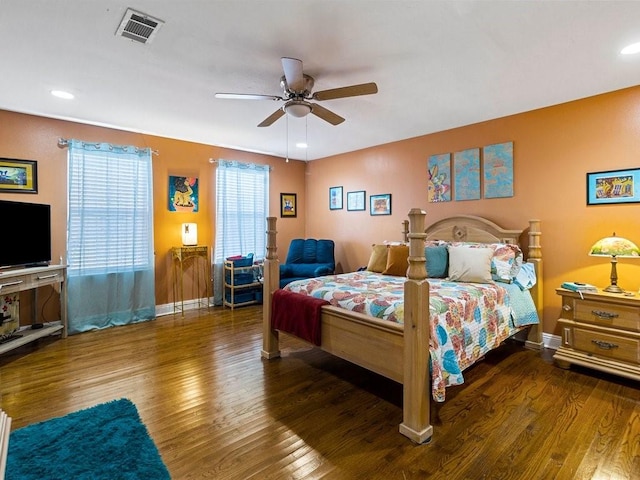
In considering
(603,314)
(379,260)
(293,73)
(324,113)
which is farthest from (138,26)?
(603,314)

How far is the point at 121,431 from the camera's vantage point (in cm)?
200

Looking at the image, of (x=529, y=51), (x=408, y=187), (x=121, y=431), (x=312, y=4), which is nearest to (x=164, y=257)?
(x=121, y=431)

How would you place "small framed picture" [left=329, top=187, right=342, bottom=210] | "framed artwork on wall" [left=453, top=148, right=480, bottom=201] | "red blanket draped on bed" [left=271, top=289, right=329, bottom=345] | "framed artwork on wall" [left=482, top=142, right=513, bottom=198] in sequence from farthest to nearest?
"small framed picture" [left=329, top=187, right=342, bottom=210] < "framed artwork on wall" [left=453, top=148, right=480, bottom=201] < "framed artwork on wall" [left=482, top=142, right=513, bottom=198] < "red blanket draped on bed" [left=271, top=289, right=329, bottom=345]

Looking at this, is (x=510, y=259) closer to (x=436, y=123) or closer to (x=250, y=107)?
(x=436, y=123)

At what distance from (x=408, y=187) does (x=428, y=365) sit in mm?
3128

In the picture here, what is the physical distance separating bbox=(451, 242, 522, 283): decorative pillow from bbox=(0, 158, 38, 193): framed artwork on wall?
498cm

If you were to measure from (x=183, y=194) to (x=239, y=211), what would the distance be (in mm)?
902

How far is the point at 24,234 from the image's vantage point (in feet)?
11.0

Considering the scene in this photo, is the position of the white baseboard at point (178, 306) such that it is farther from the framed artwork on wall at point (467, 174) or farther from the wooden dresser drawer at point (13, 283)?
the framed artwork on wall at point (467, 174)

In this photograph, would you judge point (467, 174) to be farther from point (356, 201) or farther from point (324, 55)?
point (324, 55)

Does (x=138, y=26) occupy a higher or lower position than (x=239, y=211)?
higher

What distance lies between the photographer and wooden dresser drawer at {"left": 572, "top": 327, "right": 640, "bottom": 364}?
2545 mm

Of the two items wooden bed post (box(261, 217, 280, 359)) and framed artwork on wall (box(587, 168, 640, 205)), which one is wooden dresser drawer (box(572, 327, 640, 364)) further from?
wooden bed post (box(261, 217, 280, 359))

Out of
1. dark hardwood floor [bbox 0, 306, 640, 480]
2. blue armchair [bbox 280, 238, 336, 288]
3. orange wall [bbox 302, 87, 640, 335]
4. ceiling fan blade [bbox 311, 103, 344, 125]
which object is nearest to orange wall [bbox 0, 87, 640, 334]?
orange wall [bbox 302, 87, 640, 335]
